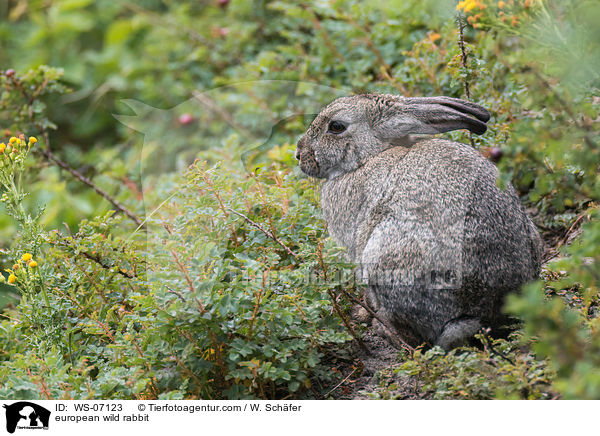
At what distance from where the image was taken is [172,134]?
5531 millimetres

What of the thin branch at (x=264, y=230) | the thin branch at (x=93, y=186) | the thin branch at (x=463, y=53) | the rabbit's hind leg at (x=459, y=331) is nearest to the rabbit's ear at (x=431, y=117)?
the thin branch at (x=463, y=53)

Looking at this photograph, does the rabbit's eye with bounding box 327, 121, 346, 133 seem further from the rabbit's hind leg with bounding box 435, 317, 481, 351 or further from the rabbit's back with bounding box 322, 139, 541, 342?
the rabbit's hind leg with bounding box 435, 317, 481, 351

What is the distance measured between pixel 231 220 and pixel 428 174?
101cm

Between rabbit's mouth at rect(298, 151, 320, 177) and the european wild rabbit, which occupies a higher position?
rabbit's mouth at rect(298, 151, 320, 177)

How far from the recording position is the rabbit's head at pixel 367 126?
3.21 m

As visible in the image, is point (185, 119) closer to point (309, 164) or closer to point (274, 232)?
point (309, 164)

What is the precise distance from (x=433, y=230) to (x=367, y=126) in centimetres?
89

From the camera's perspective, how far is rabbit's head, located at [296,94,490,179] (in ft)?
10.5

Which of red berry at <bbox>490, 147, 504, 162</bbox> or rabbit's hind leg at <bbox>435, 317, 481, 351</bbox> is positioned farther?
red berry at <bbox>490, 147, 504, 162</bbox>

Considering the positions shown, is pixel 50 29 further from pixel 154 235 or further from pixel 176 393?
pixel 176 393

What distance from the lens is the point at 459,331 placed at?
9.21 ft

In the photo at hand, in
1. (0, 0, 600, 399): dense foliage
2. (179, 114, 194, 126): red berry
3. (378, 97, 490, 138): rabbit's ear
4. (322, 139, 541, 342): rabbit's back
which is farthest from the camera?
(179, 114, 194, 126): red berry

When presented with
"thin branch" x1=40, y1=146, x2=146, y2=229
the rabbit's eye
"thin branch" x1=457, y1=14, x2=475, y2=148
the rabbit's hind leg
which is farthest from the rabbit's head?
"thin branch" x1=40, y1=146, x2=146, y2=229
